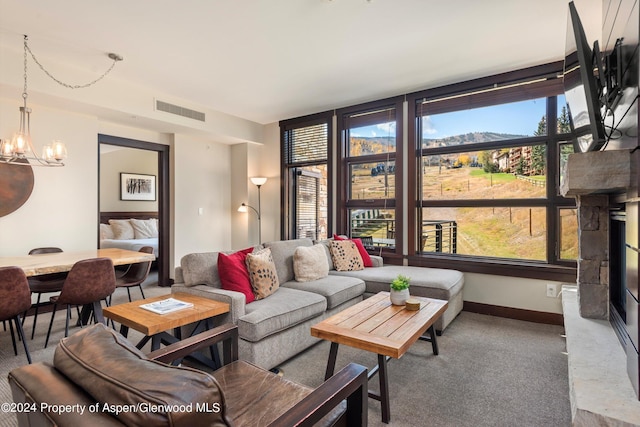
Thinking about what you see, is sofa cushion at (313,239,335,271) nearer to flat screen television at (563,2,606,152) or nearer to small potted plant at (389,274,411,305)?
small potted plant at (389,274,411,305)

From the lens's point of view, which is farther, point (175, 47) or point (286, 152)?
point (286, 152)

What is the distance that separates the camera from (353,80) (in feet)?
12.8

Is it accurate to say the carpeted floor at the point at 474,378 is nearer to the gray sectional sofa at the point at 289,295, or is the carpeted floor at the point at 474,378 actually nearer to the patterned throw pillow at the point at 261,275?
the gray sectional sofa at the point at 289,295

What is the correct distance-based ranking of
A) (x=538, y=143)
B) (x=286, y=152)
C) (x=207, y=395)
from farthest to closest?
(x=286, y=152) < (x=538, y=143) < (x=207, y=395)

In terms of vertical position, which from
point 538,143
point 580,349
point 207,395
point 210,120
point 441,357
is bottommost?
point 441,357

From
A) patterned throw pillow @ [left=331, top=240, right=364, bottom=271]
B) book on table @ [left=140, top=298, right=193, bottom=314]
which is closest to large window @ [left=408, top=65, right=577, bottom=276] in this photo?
patterned throw pillow @ [left=331, top=240, right=364, bottom=271]

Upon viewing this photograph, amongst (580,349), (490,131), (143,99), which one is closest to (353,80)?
(490,131)

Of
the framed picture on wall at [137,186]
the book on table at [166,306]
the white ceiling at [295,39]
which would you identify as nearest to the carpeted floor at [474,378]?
the book on table at [166,306]

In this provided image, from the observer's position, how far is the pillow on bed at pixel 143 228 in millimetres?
6945

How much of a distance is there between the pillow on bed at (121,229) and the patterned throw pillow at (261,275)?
5128 mm

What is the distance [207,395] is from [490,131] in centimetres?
407

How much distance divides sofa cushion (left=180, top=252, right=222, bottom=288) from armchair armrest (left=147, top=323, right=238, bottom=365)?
1092 mm

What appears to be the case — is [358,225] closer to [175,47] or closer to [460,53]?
[460,53]

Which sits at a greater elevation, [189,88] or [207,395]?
[189,88]
